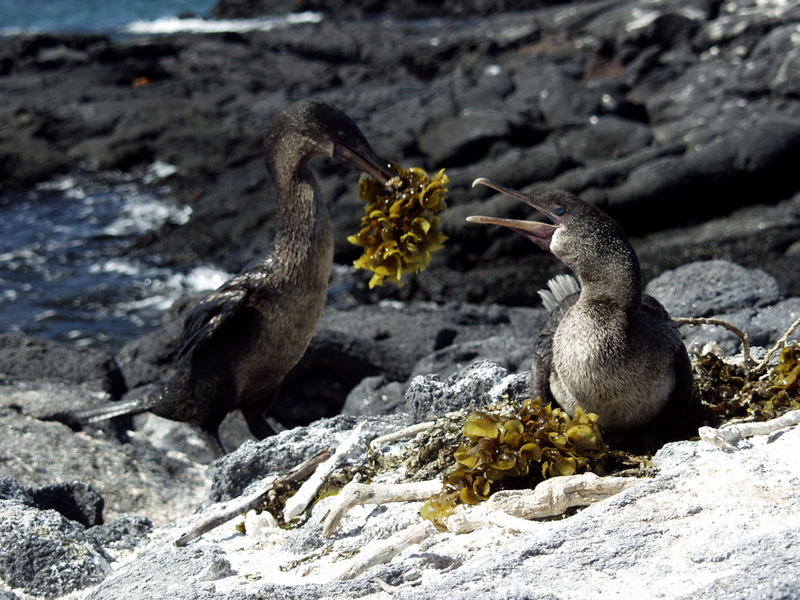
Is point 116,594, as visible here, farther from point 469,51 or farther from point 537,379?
point 469,51

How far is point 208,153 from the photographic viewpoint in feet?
68.6

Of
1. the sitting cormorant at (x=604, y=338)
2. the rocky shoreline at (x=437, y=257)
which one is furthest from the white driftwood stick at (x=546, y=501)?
the sitting cormorant at (x=604, y=338)

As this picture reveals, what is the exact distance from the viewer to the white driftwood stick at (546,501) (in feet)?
11.2

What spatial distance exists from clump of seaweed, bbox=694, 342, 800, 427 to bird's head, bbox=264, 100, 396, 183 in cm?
263

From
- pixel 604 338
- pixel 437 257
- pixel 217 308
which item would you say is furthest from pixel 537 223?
pixel 437 257

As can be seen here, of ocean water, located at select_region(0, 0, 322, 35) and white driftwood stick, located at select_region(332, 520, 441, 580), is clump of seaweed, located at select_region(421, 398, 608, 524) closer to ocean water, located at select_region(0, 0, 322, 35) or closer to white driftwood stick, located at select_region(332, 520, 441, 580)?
white driftwood stick, located at select_region(332, 520, 441, 580)

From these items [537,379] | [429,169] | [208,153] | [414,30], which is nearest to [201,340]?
[537,379]

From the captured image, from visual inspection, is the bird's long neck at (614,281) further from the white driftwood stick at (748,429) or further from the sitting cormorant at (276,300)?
the sitting cormorant at (276,300)

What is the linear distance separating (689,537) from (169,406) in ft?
15.0

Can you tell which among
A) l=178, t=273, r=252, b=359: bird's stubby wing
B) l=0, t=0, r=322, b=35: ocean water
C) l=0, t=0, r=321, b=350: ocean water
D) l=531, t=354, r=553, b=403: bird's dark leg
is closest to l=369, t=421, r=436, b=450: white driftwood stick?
l=531, t=354, r=553, b=403: bird's dark leg

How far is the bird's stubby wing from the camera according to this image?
6.47 metres

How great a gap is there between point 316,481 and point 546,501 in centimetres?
100

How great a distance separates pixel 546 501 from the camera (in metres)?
A: 3.43

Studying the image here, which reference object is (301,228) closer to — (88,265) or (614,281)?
(614,281)
